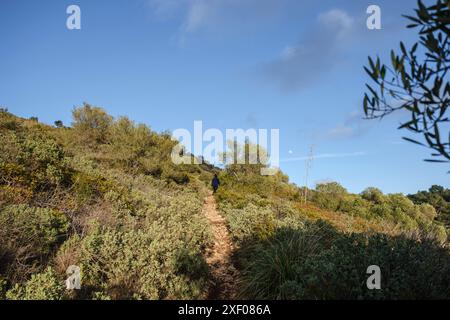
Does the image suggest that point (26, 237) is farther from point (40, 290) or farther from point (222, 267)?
point (222, 267)

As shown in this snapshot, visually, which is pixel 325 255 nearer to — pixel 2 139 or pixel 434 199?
pixel 2 139

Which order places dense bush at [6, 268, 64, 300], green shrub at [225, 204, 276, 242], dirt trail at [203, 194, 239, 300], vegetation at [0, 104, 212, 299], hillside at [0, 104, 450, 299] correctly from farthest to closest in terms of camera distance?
green shrub at [225, 204, 276, 242] < dirt trail at [203, 194, 239, 300] < vegetation at [0, 104, 212, 299] < hillside at [0, 104, 450, 299] < dense bush at [6, 268, 64, 300]

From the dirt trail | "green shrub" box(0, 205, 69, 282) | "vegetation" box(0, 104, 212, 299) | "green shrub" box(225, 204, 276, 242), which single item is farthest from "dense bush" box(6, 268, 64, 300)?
"green shrub" box(225, 204, 276, 242)

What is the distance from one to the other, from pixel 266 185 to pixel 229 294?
2396 centimetres

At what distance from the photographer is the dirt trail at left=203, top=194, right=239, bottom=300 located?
6.45 meters

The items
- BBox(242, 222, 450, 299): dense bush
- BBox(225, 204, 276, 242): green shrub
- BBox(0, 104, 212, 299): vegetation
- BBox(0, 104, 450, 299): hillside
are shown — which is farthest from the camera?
BBox(225, 204, 276, 242): green shrub

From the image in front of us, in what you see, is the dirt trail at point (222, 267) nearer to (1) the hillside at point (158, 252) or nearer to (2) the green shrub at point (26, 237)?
(1) the hillside at point (158, 252)

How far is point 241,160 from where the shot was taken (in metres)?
35.7

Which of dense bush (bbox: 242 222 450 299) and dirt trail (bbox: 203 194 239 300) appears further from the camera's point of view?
dirt trail (bbox: 203 194 239 300)

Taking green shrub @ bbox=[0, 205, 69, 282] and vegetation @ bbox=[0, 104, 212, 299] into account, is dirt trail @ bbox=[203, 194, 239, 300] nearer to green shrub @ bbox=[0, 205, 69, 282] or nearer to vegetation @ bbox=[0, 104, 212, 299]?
vegetation @ bbox=[0, 104, 212, 299]

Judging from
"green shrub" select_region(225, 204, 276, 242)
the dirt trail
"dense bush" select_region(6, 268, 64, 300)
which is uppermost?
"green shrub" select_region(225, 204, 276, 242)

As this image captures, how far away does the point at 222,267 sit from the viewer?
786 centimetres

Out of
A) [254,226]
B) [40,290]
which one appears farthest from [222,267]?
[40,290]
